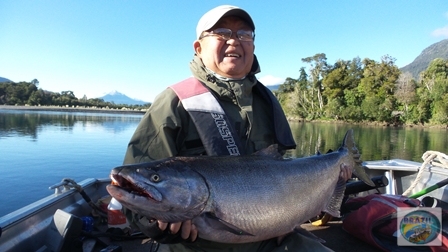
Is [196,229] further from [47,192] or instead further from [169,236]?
[47,192]

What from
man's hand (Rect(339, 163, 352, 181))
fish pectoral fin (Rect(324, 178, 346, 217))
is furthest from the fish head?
man's hand (Rect(339, 163, 352, 181))

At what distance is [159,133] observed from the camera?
2.85 meters

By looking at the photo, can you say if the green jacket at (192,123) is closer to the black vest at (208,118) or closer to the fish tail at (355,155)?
the black vest at (208,118)

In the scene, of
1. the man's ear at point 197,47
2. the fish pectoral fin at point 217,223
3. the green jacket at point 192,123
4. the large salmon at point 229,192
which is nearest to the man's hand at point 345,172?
the large salmon at point 229,192

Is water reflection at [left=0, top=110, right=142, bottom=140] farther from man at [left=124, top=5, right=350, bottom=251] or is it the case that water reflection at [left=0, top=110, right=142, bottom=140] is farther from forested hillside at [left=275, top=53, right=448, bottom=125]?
forested hillside at [left=275, top=53, right=448, bottom=125]

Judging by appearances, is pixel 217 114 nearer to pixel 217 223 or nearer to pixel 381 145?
pixel 217 223

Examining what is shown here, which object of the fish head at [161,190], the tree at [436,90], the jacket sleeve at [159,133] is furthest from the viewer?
the tree at [436,90]

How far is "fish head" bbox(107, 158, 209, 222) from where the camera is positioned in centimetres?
211

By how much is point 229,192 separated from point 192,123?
0.92 m

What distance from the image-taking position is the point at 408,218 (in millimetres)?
4285

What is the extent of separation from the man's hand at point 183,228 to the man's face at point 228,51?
5.49ft

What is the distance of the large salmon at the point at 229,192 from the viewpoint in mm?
2164

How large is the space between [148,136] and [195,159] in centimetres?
61

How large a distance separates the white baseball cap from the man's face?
0.19 feet
